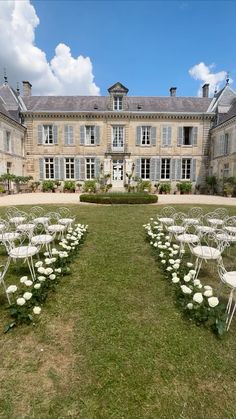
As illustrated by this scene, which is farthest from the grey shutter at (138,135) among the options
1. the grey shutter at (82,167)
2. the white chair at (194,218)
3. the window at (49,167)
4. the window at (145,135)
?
the white chair at (194,218)

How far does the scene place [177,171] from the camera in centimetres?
1911

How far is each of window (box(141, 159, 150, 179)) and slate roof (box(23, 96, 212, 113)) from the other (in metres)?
3.91

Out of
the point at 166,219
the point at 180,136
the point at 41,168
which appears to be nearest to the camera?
the point at 166,219

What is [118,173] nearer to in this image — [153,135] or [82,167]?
[82,167]

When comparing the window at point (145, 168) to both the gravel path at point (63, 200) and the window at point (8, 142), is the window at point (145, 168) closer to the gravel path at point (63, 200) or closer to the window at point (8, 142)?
the gravel path at point (63, 200)

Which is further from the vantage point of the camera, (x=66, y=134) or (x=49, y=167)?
(x=49, y=167)

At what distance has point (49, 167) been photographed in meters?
19.1

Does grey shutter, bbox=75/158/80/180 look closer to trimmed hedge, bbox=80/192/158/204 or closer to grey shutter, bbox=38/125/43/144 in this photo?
grey shutter, bbox=38/125/43/144

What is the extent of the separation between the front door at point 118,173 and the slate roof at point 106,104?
4236mm

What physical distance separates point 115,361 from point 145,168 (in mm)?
17862

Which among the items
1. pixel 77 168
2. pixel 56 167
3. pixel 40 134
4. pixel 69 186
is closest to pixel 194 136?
pixel 77 168

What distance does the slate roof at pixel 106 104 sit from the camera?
19.0 m

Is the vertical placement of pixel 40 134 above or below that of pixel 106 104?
below

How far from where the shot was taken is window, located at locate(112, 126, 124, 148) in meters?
18.8
